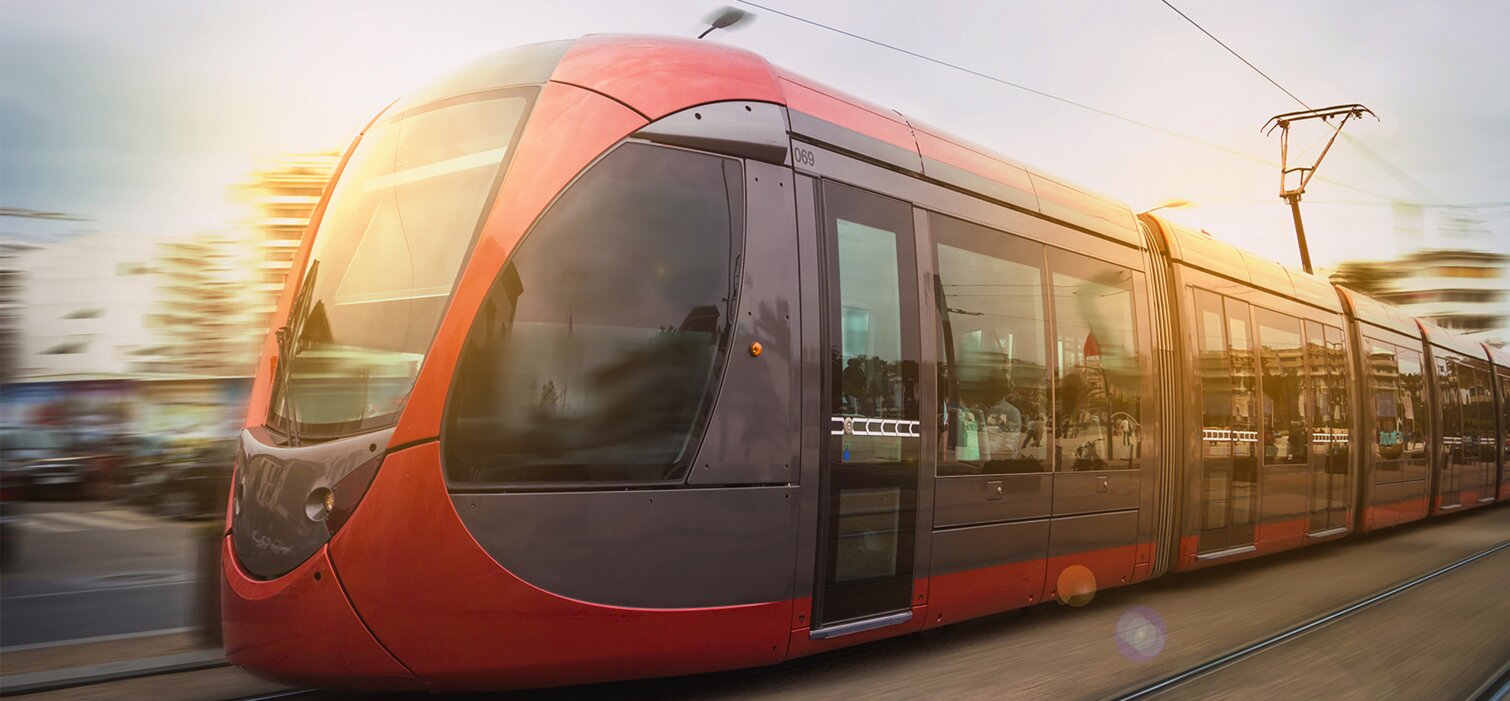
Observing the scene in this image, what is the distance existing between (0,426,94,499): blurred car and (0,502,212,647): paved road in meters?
0.75

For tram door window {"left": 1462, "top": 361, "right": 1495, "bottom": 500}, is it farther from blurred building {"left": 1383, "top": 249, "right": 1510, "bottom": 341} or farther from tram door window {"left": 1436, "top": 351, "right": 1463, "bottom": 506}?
blurred building {"left": 1383, "top": 249, "right": 1510, "bottom": 341}

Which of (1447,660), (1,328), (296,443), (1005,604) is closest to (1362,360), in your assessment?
(1447,660)

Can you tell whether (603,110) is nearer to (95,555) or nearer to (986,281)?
(986,281)

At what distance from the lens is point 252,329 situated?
19016mm

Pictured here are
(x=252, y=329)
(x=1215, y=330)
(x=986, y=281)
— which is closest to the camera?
(x=986, y=281)

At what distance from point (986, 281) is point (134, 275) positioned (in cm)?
1639

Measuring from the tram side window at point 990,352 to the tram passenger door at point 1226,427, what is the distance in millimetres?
2826

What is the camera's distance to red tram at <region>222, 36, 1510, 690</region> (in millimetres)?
3916

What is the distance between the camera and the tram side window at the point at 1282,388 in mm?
9820

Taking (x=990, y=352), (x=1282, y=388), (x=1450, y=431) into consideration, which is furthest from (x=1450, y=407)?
(x=990, y=352)

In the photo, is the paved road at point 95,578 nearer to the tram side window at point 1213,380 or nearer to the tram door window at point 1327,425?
the tram side window at point 1213,380

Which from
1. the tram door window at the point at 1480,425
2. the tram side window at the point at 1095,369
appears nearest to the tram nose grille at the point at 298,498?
the tram side window at the point at 1095,369

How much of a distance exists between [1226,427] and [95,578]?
11.0 metres

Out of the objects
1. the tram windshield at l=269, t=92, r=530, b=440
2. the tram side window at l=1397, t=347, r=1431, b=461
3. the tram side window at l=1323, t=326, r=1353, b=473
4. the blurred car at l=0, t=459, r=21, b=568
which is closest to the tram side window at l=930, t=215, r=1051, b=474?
the tram windshield at l=269, t=92, r=530, b=440
